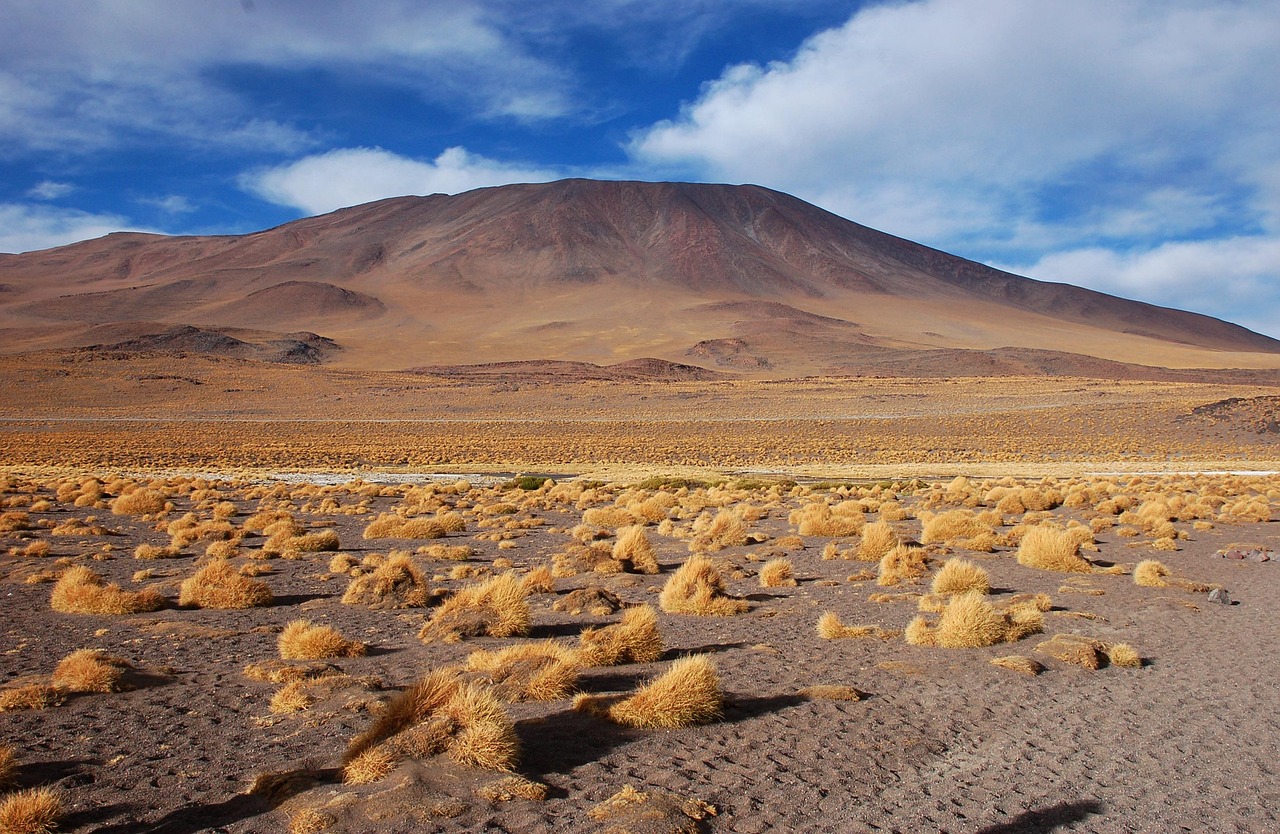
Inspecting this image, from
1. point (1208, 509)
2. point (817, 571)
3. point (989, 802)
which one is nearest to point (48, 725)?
point (989, 802)

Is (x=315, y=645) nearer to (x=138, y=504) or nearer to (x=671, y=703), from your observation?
(x=671, y=703)

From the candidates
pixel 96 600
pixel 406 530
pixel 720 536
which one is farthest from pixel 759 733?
pixel 406 530

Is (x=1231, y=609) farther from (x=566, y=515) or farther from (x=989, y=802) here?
(x=566, y=515)

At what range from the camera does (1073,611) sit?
10273 millimetres

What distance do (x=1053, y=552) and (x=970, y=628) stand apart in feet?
19.2

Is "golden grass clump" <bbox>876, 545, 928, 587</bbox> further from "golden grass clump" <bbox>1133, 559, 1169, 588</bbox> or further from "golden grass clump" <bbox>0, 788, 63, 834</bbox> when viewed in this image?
"golden grass clump" <bbox>0, 788, 63, 834</bbox>

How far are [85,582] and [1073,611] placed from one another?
11751 millimetres

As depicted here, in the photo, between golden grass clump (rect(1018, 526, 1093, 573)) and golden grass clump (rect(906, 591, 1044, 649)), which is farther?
golden grass clump (rect(1018, 526, 1093, 573))

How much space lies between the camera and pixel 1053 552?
13.4 m

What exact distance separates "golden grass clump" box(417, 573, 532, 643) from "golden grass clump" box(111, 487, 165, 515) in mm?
15104

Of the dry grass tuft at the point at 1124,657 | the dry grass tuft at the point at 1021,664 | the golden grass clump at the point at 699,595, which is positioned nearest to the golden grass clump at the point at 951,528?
the golden grass clump at the point at 699,595

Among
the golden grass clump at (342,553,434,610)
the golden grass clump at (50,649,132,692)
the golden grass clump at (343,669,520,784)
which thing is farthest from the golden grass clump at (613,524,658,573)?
the golden grass clump at (343,669,520,784)

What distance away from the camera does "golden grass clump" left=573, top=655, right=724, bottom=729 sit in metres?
6.13

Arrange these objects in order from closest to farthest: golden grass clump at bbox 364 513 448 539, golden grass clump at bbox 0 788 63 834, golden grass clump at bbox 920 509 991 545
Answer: golden grass clump at bbox 0 788 63 834, golden grass clump at bbox 920 509 991 545, golden grass clump at bbox 364 513 448 539
